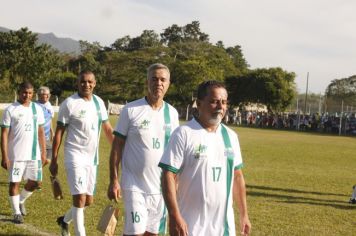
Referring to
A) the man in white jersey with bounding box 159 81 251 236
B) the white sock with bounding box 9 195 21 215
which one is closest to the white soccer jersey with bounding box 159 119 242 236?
the man in white jersey with bounding box 159 81 251 236

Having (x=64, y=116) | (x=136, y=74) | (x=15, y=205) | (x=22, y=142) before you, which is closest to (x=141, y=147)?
(x=64, y=116)

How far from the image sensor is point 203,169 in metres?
4.17

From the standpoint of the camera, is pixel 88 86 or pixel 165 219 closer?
pixel 165 219

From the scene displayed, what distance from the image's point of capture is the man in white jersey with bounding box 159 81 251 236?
4.14 meters

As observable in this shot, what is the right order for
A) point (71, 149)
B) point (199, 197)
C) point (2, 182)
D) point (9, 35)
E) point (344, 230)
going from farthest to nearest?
point (9, 35) → point (2, 182) → point (344, 230) → point (71, 149) → point (199, 197)

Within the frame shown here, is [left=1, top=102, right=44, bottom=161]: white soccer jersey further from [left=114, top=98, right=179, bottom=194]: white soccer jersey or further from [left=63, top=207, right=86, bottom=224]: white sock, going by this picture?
[left=114, top=98, right=179, bottom=194]: white soccer jersey

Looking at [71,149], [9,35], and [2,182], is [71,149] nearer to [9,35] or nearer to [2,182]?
[2,182]

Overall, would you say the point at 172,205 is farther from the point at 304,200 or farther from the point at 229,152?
the point at 304,200

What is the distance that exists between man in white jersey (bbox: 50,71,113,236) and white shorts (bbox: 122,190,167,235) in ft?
4.49

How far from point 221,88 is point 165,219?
1.97m

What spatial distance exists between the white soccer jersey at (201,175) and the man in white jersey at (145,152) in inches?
48.8

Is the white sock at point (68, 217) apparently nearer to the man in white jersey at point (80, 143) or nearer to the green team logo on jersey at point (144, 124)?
the man in white jersey at point (80, 143)

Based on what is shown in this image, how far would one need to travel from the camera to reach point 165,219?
222 inches

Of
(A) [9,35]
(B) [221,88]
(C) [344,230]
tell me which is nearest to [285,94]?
(A) [9,35]
